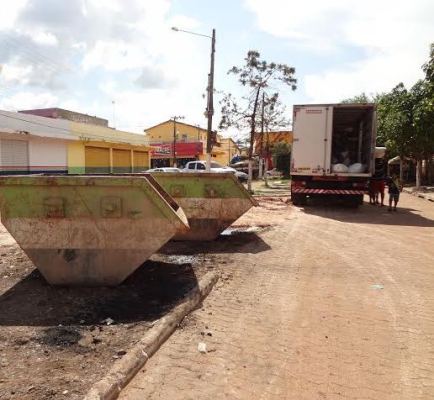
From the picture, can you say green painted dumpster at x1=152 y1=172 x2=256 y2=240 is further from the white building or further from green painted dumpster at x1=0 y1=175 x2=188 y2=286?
the white building

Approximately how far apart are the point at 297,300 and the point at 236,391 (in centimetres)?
207

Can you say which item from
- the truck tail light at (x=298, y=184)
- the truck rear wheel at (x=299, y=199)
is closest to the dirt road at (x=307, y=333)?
the truck tail light at (x=298, y=184)

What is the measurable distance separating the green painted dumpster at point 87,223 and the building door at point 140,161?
35.5 m

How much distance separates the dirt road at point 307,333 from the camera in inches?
130

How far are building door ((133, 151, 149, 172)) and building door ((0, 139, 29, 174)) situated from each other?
1543 cm

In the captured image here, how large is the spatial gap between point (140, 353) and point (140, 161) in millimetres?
39126

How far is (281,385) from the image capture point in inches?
131

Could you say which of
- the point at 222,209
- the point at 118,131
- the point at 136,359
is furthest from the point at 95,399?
the point at 118,131

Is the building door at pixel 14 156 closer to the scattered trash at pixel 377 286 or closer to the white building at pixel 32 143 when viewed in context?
the white building at pixel 32 143

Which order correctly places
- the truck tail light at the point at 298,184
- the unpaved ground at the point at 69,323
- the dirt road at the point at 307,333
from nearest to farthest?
the unpaved ground at the point at 69,323 → the dirt road at the point at 307,333 → the truck tail light at the point at 298,184

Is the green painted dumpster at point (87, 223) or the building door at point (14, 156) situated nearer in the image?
the green painted dumpster at point (87, 223)

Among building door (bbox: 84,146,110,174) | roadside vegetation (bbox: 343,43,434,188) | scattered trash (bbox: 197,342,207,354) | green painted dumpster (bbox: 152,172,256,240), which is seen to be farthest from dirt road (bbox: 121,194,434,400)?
building door (bbox: 84,146,110,174)

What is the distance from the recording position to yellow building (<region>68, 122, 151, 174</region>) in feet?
101

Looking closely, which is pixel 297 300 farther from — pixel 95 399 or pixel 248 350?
pixel 95 399
